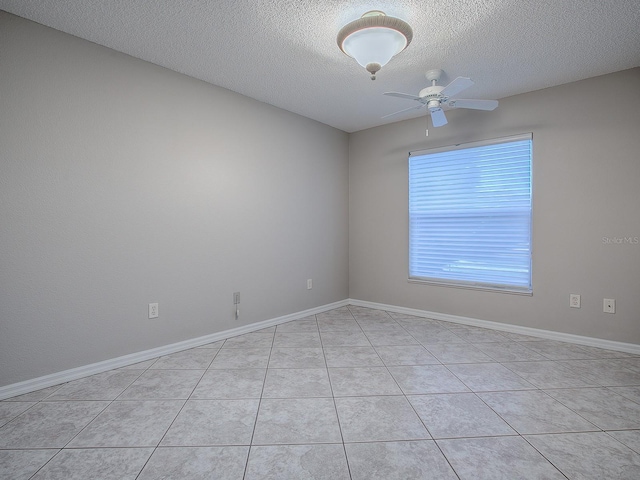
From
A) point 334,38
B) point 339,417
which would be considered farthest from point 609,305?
point 334,38

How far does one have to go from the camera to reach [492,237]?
3.52 m

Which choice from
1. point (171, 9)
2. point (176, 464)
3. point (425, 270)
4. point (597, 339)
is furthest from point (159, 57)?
point (597, 339)

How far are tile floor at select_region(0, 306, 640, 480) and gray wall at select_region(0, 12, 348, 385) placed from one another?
0.40 m

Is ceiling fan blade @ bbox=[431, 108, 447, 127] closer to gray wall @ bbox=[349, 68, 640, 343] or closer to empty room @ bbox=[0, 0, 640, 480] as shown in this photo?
empty room @ bbox=[0, 0, 640, 480]

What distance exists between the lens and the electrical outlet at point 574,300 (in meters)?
3.05

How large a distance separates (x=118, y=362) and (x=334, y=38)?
2.91 metres

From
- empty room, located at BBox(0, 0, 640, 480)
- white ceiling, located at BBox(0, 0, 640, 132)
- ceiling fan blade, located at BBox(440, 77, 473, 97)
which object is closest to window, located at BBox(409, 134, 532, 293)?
empty room, located at BBox(0, 0, 640, 480)

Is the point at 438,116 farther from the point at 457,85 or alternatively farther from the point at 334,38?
the point at 334,38

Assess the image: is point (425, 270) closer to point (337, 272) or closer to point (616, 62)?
point (337, 272)

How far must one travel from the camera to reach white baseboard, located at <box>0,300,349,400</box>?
2.10m

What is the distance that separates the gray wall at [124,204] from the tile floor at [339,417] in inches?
15.7

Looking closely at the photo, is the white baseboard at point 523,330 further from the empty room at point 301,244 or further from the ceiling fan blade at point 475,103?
the ceiling fan blade at point 475,103

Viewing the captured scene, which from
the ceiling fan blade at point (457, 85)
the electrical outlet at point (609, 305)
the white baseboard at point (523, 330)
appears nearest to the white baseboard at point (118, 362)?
the white baseboard at point (523, 330)

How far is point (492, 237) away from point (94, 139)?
3754 millimetres
